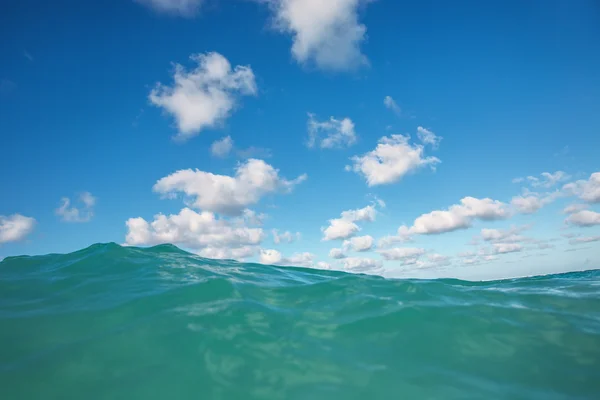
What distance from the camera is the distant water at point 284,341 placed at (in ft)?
17.7

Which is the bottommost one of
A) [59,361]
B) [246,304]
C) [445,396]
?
[445,396]

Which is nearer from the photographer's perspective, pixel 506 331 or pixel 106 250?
pixel 506 331

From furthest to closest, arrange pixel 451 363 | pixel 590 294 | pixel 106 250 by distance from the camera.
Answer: pixel 106 250 < pixel 590 294 < pixel 451 363

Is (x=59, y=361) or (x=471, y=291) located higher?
(x=471, y=291)

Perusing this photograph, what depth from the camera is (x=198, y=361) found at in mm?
5949

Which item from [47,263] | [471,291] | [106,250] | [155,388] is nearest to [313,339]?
[155,388]

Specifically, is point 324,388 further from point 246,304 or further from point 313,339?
point 246,304

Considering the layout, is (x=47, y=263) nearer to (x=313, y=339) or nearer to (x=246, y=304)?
(x=246, y=304)

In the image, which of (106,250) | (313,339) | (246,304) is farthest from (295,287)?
(106,250)

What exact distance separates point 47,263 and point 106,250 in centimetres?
238

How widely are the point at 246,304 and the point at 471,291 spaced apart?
9.01 meters

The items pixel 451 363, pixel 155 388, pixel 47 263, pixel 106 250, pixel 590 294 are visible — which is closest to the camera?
pixel 155 388

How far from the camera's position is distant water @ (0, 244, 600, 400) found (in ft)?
17.7

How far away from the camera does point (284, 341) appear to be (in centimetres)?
695
